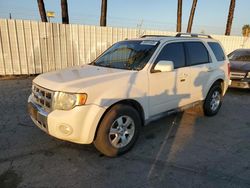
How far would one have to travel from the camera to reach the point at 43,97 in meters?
3.26

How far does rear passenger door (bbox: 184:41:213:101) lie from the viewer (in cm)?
452

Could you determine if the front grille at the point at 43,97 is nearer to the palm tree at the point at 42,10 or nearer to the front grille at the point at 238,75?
the front grille at the point at 238,75

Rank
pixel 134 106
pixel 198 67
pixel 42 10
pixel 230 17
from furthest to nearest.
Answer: pixel 230 17 < pixel 42 10 < pixel 198 67 < pixel 134 106

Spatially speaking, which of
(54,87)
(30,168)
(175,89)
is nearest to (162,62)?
(175,89)

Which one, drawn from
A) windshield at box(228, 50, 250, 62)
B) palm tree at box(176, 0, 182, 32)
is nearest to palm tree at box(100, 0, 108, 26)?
palm tree at box(176, 0, 182, 32)

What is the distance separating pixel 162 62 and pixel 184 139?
1510 mm

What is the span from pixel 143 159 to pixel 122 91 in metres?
Result: 1.08

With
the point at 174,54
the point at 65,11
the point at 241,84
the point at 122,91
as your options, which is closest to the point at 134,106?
the point at 122,91

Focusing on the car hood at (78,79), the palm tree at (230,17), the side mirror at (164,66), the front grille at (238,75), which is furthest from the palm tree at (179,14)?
the car hood at (78,79)

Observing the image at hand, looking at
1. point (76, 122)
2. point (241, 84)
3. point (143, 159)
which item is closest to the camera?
point (76, 122)

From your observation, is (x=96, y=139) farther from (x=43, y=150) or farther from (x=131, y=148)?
(x=43, y=150)

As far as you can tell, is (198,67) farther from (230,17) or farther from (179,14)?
(230,17)

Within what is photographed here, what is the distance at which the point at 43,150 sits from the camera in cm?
357

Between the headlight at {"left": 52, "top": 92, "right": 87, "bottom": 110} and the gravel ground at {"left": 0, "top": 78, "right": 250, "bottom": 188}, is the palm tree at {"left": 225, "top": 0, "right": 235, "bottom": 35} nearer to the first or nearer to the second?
the gravel ground at {"left": 0, "top": 78, "right": 250, "bottom": 188}
